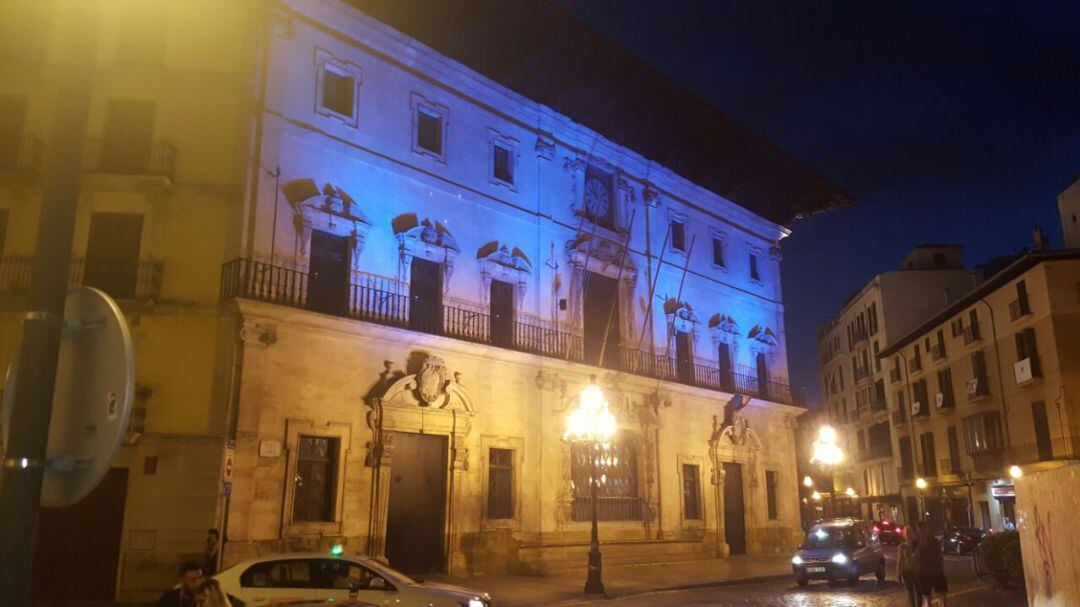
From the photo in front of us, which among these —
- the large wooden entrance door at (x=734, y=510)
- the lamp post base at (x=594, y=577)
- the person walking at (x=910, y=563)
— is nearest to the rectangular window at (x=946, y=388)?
the large wooden entrance door at (x=734, y=510)

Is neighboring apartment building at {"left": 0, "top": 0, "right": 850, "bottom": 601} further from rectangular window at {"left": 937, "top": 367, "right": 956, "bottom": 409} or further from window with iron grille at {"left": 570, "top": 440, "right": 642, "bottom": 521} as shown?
rectangular window at {"left": 937, "top": 367, "right": 956, "bottom": 409}

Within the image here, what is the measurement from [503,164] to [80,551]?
1564 centimetres

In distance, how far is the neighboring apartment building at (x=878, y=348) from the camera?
56.8m

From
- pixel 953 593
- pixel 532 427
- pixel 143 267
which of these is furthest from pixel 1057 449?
pixel 143 267

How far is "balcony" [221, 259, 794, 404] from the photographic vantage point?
1827cm

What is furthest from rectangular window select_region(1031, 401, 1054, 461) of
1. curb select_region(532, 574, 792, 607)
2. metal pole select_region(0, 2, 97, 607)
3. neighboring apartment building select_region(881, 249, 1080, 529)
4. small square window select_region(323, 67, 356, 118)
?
metal pole select_region(0, 2, 97, 607)

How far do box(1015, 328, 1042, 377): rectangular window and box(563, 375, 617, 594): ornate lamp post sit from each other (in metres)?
23.1

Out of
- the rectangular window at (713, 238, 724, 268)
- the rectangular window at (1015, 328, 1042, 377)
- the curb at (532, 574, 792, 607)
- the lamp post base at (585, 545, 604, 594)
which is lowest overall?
the curb at (532, 574, 792, 607)

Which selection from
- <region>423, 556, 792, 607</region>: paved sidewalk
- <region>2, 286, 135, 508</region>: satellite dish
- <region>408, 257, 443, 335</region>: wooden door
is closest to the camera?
<region>2, 286, 135, 508</region>: satellite dish

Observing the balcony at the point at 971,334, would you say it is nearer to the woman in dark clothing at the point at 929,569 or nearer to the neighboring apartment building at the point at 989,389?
the neighboring apartment building at the point at 989,389

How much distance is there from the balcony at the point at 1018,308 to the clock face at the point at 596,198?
22.4m

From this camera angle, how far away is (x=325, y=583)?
11.8m

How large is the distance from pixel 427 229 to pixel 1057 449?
30.6 m

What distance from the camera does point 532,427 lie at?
23.7 meters
